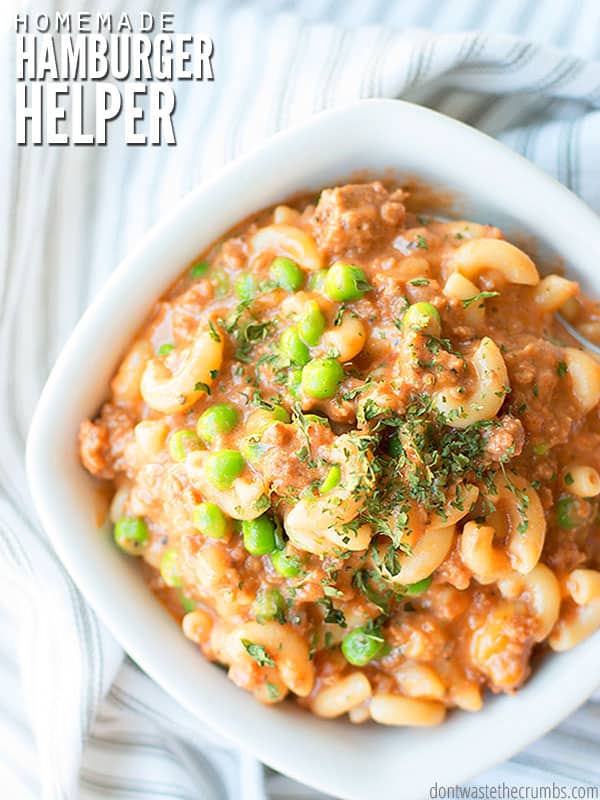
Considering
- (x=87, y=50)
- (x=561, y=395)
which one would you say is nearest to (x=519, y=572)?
(x=561, y=395)

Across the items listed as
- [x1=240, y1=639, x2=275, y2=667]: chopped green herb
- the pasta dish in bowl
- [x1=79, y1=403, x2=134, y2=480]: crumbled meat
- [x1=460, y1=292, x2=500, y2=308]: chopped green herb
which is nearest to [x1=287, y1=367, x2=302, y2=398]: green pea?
the pasta dish in bowl

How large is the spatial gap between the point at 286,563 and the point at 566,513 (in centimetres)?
82

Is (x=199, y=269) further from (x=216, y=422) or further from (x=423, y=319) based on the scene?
(x=423, y=319)

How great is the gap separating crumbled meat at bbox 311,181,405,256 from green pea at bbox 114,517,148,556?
38.5 inches

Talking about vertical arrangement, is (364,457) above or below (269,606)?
above

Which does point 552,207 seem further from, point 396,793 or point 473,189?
point 396,793

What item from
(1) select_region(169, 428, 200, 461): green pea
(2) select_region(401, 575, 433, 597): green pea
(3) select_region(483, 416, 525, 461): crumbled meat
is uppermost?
(3) select_region(483, 416, 525, 461): crumbled meat

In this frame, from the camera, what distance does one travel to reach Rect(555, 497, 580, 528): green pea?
278 centimetres

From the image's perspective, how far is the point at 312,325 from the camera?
2586 mm

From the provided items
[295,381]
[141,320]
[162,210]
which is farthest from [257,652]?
[162,210]

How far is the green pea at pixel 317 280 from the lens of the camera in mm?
2723

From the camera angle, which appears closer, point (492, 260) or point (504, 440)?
point (504, 440)

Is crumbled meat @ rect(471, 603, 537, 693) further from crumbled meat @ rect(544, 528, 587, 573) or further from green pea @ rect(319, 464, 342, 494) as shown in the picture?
green pea @ rect(319, 464, 342, 494)

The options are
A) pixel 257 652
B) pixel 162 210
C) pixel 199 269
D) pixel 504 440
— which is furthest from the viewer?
pixel 162 210
